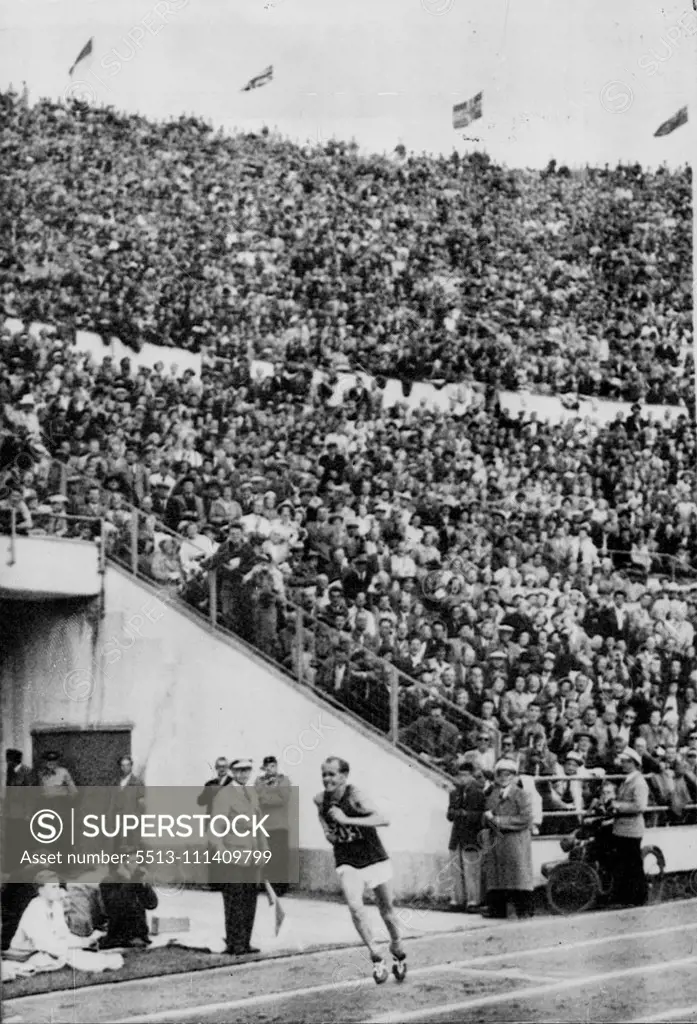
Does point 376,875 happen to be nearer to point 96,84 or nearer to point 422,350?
point 422,350

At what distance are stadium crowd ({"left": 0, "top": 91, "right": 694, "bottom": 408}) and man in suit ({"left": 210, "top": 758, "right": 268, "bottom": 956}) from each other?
221 centimetres

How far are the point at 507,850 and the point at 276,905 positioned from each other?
3.98ft

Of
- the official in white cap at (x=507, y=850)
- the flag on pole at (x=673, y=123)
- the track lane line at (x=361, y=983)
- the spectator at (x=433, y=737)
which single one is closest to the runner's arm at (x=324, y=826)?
the spectator at (x=433, y=737)

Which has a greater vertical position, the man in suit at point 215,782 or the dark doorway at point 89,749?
the dark doorway at point 89,749

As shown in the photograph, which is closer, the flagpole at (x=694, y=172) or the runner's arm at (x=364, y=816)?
the runner's arm at (x=364, y=816)

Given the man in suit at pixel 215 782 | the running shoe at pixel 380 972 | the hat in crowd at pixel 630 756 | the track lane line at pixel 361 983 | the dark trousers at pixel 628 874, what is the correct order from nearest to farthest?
1. the track lane line at pixel 361 983
2. the running shoe at pixel 380 972
3. the man in suit at pixel 215 782
4. the dark trousers at pixel 628 874
5. the hat in crowd at pixel 630 756

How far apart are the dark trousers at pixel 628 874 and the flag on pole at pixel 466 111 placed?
12.6 feet

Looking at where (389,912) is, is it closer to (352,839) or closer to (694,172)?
(352,839)

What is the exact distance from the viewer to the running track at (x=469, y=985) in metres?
6.73

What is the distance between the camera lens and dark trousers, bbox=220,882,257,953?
6.89 m

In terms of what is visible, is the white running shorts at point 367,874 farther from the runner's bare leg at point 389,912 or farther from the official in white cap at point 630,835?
the official in white cap at point 630,835

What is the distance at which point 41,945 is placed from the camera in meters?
6.82

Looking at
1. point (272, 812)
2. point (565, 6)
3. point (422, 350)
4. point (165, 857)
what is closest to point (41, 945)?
point (165, 857)

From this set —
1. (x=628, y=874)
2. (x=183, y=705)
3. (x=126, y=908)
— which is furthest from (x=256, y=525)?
(x=628, y=874)
